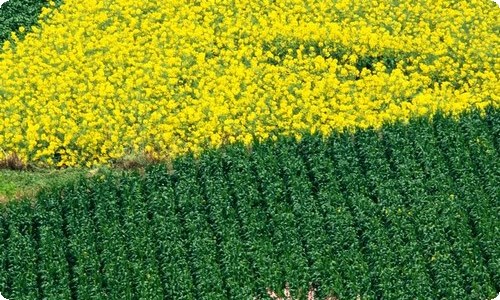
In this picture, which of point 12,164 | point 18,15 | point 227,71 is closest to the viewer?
point 12,164

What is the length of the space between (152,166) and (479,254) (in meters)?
5.13

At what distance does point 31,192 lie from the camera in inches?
767

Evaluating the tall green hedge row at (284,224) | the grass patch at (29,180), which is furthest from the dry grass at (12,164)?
the tall green hedge row at (284,224)

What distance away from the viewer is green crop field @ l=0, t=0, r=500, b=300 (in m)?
17.8

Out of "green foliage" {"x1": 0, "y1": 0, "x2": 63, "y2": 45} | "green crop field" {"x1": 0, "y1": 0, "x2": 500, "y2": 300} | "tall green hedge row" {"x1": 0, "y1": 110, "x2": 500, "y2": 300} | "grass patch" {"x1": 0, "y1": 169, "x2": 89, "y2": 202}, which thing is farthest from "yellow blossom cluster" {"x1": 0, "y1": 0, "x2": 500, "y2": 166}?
"tall green hedge row" {"x1": 0, "y1": 110, "x2": 500, "y2": 300}

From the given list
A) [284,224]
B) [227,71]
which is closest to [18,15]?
[227,71]

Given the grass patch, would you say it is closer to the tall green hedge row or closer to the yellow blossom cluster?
the tall green hedge row

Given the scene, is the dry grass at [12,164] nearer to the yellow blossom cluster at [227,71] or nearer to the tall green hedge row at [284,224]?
the yellow blossom cluster at [227,71]

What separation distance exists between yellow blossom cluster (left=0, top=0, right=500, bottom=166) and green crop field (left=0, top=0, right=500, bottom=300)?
0.04 m

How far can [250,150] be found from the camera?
783 inches

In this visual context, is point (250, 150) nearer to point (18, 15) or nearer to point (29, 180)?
point (29, 180)

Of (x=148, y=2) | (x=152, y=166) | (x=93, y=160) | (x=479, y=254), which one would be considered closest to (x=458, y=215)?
(x=479, y=254)

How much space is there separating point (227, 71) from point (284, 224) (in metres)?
4.31

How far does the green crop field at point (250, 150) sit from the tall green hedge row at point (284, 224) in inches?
1.2
